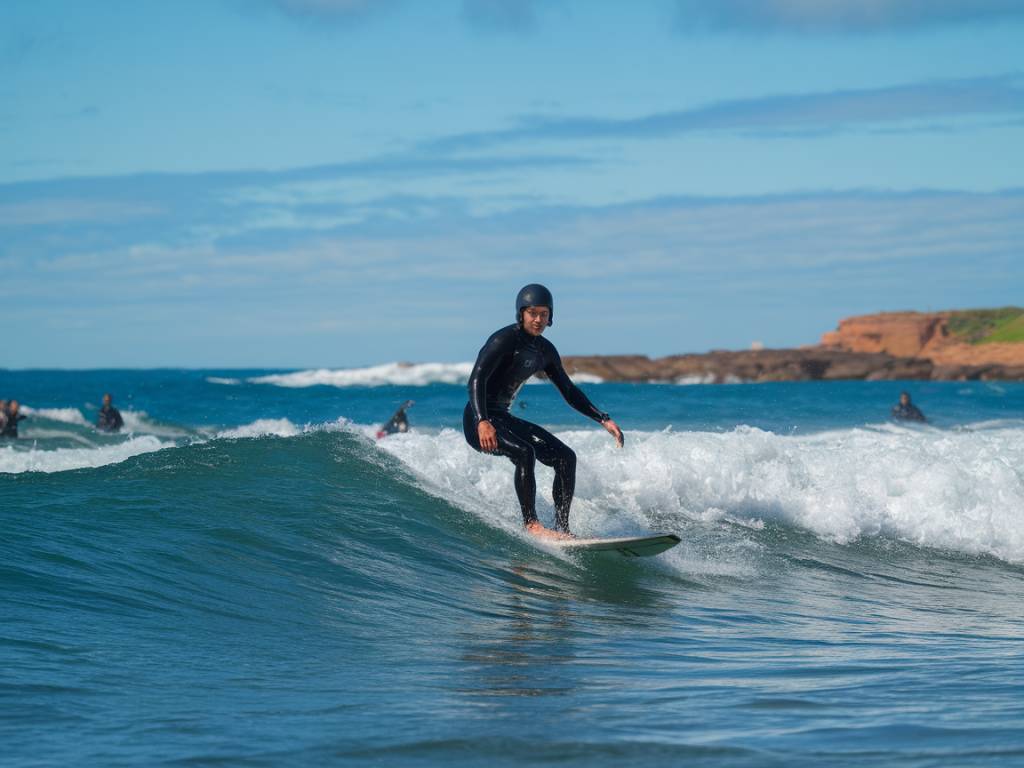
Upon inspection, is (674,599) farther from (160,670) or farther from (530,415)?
(530,415)

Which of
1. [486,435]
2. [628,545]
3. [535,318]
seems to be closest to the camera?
[486,435]

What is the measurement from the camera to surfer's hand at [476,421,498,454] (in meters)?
8.41

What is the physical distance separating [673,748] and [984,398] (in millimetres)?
53861

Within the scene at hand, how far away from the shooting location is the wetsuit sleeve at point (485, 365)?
8586 mm

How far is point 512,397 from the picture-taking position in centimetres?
895

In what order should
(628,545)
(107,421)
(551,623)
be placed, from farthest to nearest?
(107,421) → (628,545) → (551,623)

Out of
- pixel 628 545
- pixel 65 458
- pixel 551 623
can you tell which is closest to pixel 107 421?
pixel 65 458

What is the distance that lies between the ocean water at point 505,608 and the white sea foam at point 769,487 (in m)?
0.03

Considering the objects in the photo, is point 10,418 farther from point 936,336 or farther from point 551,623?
point 936,336

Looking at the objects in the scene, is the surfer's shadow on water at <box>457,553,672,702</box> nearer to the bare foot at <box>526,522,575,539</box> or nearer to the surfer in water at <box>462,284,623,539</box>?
the bare foot at <box>526,522,575,539</box>

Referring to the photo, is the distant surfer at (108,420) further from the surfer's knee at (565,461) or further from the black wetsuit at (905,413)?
the surfer's knee at (565,461)

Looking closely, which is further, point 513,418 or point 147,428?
point 147,428

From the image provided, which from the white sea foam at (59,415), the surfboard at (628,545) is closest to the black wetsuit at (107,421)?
the white sea foam at (59,415)

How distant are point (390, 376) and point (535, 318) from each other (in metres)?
75.4
